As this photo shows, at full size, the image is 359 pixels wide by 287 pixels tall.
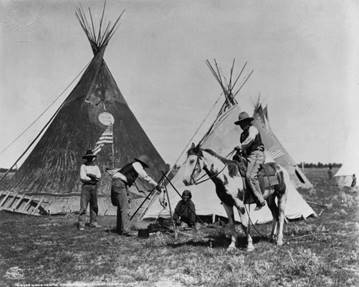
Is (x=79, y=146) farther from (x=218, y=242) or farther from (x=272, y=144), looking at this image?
(x=272, y=144)

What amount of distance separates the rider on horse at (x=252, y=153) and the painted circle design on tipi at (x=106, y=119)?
6538 millimetres

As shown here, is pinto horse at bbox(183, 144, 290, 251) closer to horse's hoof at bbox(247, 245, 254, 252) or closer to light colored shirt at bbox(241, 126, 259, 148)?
horse's hoof at bbox(247, 245, 254, 252)

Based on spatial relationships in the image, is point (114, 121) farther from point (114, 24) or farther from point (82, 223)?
point (82, 223)

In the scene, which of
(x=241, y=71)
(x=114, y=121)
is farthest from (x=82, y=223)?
(x=241, y=71)

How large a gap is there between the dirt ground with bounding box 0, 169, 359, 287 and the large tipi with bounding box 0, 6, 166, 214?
2546mm

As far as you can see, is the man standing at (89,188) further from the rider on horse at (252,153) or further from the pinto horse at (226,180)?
the rider on horse at (252,153)

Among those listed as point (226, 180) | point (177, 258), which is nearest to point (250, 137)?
point (226, 180)

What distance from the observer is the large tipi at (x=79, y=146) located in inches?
443

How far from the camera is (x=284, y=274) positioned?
16.9ft

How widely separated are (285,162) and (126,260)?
37.9 feet

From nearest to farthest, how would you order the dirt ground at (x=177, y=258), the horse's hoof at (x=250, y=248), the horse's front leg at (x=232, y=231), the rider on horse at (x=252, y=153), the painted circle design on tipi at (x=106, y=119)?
the dirt ground at (x=177, y=258), the horse's hoof at (x=250, y=248), the horse's front leg at (x=232, y=231), the rider on horse at (x=252, y=153), the painted circle design on tipi at (x=106, y=119)

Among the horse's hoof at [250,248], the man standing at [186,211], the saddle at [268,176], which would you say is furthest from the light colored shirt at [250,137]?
the man standing at [186,211]

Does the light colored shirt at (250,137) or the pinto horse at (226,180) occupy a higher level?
the light colored shirt at (250,137)

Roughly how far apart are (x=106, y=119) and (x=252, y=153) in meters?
6.85
